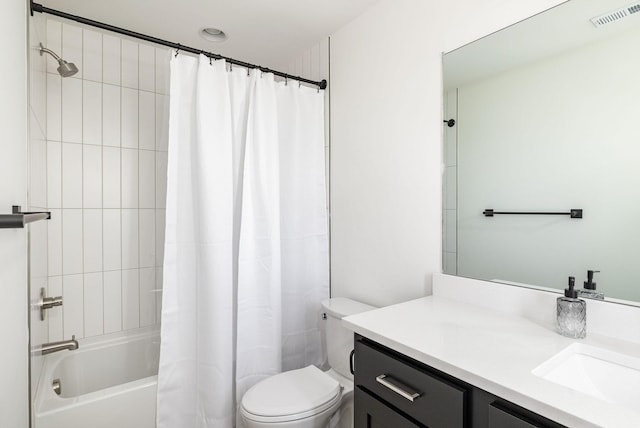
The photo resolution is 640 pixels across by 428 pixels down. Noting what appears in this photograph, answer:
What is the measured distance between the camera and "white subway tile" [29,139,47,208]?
132 cm

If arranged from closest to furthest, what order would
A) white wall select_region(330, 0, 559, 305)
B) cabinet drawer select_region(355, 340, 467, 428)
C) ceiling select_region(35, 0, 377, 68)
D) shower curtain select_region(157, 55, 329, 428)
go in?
cabinet drawer select_region(355, 340, 467, 428)
white wall select_region(330, 0, 559, 305)
shower curtain select_region(157, 55, 329, 428)
ceiling select_region(35, 0, 377, 68)

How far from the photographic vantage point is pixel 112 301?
2068mm

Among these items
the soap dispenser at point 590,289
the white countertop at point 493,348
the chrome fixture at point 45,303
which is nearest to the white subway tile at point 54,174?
the chrome fixture at point 45,303

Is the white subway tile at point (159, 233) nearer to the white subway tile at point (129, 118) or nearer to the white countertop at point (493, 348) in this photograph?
the white subway tile at point (129, 118)

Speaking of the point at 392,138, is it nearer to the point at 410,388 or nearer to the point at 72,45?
the point at 410,388

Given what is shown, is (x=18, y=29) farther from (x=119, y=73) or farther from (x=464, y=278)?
(x=464, y=278)

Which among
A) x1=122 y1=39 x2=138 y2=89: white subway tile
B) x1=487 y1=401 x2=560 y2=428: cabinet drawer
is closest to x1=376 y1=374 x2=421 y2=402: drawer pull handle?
x1=487 y1=401 x2=560 y2=428: cabinet drawer

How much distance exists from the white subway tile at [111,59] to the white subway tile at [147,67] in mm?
126

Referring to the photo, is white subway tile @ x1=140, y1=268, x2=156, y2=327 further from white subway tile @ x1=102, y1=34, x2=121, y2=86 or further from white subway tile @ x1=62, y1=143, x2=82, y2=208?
white subway tile @ x1=102, y1=34, x2=121, y2=86

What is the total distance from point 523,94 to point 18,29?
177cm

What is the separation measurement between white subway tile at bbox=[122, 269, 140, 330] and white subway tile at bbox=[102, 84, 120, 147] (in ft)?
2.79

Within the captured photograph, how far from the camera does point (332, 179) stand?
2.08 m

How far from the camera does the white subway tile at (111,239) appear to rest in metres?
2.05

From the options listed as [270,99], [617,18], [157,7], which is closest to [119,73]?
[157,7]
